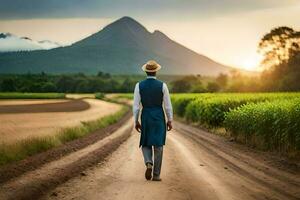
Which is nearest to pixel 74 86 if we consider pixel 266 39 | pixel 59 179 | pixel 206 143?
pixel 266 39

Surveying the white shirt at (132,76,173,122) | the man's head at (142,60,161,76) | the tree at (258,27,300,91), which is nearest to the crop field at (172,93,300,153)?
the white shirt at (132,76,173,122)

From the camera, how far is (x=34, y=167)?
15.7 metres

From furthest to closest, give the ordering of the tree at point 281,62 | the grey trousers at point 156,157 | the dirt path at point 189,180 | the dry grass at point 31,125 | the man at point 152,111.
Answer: the tree at point 281,62 < the dry grass at point 31,125 < the man at point 152,111 < the grey trousers at point 156,157 < the dirt path at point 189,180

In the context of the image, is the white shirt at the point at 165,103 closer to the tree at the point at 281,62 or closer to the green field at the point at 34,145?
the green field at the point at 34,145

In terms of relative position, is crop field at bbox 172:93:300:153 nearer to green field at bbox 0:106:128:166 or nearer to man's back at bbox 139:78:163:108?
man's back at bbox 139:78:163:108

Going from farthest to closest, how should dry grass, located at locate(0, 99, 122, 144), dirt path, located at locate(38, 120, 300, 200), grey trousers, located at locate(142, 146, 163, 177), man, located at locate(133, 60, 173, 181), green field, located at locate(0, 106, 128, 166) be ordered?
dry grass, located at locate(0, 99, 122, 144), green field, located at locate(0, 106, 128, 166), man, located at locate(133, 60, 173, 181), grey trousers, located at locate(142, 146, 163, 177), dirt path, located at locate(38, 120, 300, 200)

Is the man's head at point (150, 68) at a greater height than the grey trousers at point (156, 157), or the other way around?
the man's head at point (150, 68)

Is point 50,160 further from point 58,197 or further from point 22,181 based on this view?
point 58,197

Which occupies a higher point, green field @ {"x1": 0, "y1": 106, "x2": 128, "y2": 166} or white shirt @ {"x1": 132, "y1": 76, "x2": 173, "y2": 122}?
white shirt @ {"x1": 132, "y1": 76, "x2": 173, "y2": 122}

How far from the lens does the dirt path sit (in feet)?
36.0

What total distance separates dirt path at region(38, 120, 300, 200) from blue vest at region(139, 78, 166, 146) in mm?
951

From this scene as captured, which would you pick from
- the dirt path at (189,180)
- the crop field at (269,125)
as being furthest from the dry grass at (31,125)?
the crop field at (269,125)

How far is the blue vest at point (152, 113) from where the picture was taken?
43.7 ft

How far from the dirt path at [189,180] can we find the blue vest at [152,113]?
3.12ft
